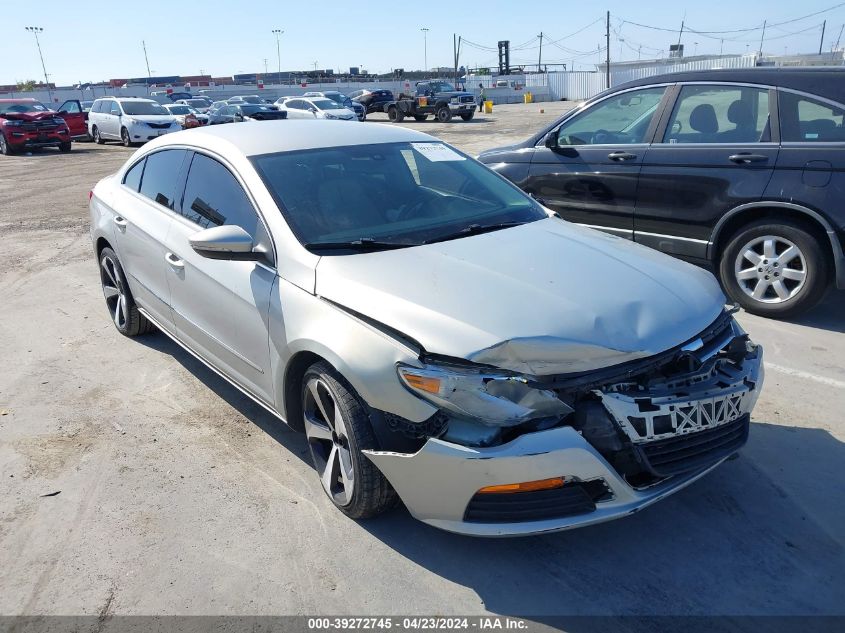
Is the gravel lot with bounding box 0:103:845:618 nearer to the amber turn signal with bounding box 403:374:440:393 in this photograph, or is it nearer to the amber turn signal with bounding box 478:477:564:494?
the amber turn signal with bounding box 478:477:564:494

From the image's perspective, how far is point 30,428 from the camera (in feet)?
13.7

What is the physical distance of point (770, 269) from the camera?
5.33 m

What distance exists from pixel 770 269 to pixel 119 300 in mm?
5080

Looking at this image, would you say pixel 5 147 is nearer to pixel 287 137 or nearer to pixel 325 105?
pixel 325 105

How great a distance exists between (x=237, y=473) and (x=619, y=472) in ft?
6.50

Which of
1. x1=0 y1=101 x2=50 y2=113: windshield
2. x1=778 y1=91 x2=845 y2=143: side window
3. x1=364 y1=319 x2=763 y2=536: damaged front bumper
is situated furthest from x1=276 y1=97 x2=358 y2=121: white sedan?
x1=364 y1=319 x2=763 y2=536: damaged front bumper

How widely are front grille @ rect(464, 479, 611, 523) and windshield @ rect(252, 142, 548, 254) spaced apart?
138 centimetres

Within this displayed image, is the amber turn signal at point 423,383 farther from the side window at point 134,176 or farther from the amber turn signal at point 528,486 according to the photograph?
the side window at point 134,176

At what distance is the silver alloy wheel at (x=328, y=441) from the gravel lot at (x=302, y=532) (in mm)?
150

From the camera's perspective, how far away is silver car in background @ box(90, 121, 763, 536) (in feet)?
8.41

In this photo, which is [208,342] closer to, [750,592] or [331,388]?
[331,388]

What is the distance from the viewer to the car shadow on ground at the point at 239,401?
3.88 metres

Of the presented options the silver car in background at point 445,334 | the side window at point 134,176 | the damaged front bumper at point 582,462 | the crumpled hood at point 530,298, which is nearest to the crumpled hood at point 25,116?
the side window at point 134,176

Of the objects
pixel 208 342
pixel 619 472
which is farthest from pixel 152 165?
pixel 619 472
